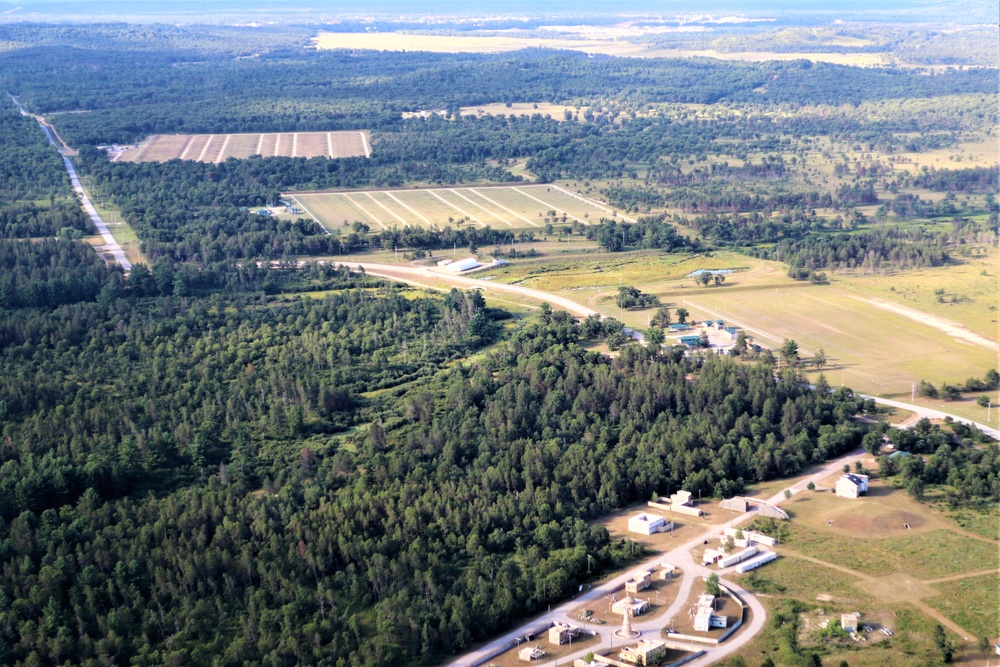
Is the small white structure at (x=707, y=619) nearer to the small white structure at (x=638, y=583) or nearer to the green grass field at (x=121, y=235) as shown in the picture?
the small white structure at (x=638, y=583)

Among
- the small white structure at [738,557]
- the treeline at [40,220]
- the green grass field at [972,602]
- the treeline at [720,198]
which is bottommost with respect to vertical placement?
the green grass field at [972,602]

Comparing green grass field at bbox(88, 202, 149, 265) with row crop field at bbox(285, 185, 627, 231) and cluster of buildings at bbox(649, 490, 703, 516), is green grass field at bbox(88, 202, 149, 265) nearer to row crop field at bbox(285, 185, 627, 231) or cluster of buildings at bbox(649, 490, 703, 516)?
row crop field at bbox(285, 185, 627, 231)

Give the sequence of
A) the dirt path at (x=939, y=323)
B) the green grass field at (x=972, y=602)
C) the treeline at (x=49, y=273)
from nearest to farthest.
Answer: the green grass field at (x=972, y=602)
the dirt path at (x=939, y=323)
the treeline at (x=49, y=273)

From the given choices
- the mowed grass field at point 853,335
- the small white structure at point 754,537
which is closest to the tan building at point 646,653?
the small white structure at point 754,537

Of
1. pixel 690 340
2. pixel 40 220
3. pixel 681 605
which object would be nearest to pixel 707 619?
pixel 681 605

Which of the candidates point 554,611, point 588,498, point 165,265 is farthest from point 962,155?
point 554,611

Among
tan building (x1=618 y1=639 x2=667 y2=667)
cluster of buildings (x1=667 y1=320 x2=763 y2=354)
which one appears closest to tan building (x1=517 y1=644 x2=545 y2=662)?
tan building (x1=618 y1=639 x2=667 y2=667)

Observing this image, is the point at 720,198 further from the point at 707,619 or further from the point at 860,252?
the point at 707,619

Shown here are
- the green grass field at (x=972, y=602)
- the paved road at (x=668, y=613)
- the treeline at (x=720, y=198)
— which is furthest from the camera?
the treeline at (x=720, y=198)
